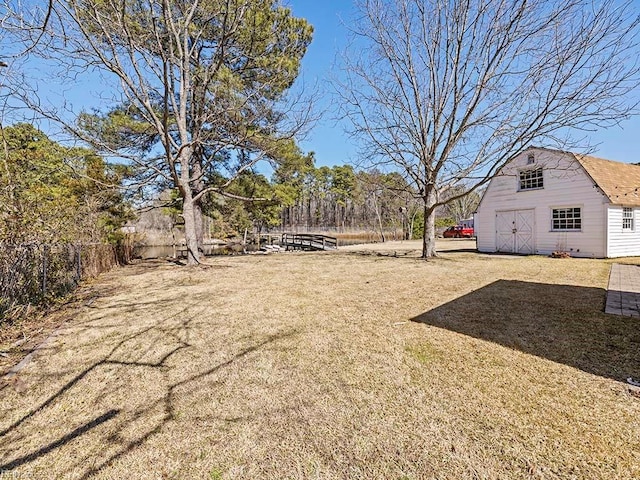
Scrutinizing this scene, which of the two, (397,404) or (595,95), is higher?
(595,95)

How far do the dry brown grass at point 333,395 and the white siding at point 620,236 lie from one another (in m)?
8.84

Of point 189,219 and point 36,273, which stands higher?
point 189,219

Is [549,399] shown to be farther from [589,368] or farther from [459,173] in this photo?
[459,173]

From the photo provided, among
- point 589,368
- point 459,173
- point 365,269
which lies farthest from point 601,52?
point 589,368

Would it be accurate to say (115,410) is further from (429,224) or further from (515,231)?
(515,231)

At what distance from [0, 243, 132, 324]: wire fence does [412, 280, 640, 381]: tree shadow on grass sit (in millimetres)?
5929

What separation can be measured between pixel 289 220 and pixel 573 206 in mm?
44837

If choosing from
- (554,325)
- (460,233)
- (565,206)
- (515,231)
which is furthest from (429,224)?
(460,233)

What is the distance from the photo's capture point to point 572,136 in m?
8.85

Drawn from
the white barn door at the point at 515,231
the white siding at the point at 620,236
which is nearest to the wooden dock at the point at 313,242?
the white barn door at the point at 515,231

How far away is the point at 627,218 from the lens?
11.8 m

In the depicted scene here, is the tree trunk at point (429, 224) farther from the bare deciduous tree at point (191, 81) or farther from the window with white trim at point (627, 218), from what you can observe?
the window with white trim at point (627, 218)

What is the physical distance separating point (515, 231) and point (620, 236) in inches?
134

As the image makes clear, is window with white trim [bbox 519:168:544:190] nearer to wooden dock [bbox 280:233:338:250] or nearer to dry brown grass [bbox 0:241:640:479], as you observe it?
dry brown grass [bbox 0:241:640:479]
